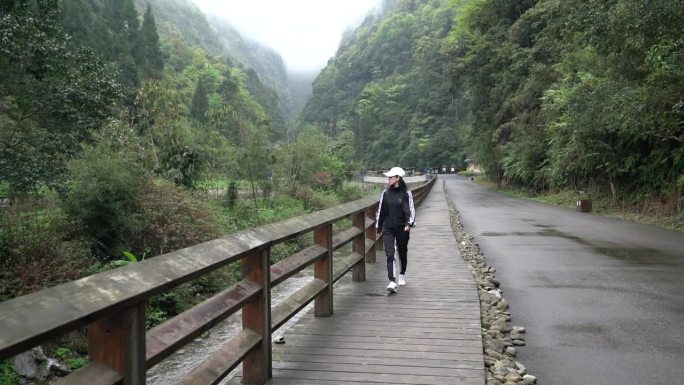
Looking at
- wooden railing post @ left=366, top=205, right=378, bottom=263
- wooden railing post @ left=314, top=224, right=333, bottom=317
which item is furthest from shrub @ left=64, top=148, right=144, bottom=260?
wooden railing post @ left=314, top=224, right=333, bottom=317

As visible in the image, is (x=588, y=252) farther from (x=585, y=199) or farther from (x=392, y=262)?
(x=585, y=199)

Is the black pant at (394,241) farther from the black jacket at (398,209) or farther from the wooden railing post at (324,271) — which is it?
the wooden railing post at (324,271)

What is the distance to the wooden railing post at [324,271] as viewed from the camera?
5.83 meters

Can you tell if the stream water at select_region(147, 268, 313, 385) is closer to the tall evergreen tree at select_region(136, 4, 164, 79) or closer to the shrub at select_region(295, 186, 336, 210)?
the shrub at select_region(295, 186, 336, 210)

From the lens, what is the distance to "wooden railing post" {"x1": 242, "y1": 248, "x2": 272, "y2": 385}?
12.6 ft

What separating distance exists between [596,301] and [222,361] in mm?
5648

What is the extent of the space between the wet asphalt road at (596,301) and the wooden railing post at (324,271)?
212 cm

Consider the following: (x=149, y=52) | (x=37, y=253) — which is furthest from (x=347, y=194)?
(x=149, y=52)

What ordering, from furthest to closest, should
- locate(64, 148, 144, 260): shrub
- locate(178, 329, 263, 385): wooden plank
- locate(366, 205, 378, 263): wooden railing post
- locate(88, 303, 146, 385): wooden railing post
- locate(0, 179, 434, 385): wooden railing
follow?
locate(64, 148, 144, 260): shrub → locate(366, 205, 378, 263): wooden railing post → locate(178, 329, 263, 385): wooden plank → locate(88, 303, 146, 385): wooden railing post → locate(0, 179, 434, 385): wooden railing

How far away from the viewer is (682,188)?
17.9m

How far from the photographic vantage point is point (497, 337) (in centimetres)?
555

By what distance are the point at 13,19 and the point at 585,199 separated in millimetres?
21885

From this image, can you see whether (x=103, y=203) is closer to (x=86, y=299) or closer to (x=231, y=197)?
(x=86, y=299)

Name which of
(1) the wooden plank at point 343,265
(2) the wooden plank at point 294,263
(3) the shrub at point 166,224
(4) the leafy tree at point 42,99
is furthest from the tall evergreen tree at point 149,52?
(2) the wooden plank at point 294,263
